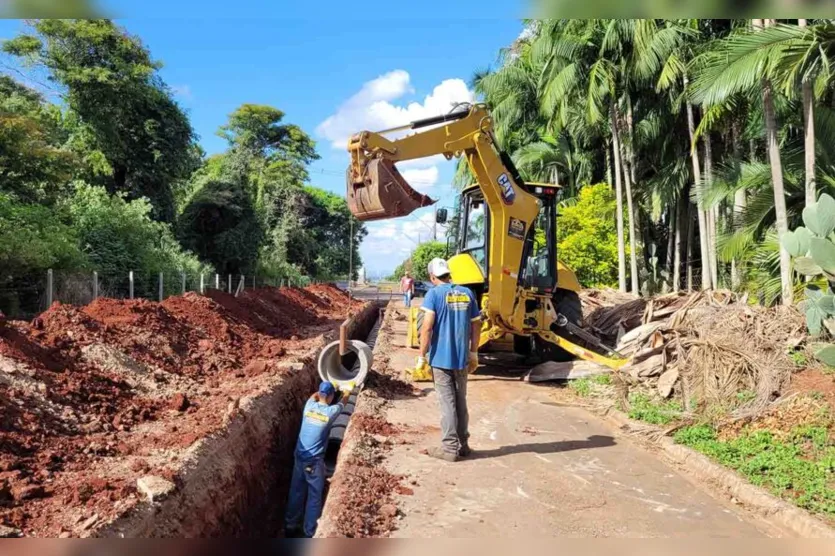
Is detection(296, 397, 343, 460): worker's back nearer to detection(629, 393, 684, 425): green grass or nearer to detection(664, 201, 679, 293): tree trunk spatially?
detection(629, 393, 684, 425): green grass

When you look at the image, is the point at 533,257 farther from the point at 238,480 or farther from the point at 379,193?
the point at 238,480

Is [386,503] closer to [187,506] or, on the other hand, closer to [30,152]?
[187,506]

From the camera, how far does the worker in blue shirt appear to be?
6.59m

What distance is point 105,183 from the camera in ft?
74.9

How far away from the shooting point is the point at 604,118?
19656 mm

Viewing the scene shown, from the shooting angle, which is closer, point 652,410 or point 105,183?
point 652,410

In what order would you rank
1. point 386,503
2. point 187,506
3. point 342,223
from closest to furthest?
point 386,503 < point 187,506 < point 342,223

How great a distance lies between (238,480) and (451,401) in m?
2.57

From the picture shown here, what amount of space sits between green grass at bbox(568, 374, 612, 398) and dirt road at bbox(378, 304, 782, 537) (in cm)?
137

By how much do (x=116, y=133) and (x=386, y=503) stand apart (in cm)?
2160

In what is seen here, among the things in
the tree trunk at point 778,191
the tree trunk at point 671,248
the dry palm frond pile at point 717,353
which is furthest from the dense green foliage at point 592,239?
the dry palm frond pile at point 717,353

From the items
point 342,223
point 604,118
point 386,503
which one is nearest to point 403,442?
point 386,503

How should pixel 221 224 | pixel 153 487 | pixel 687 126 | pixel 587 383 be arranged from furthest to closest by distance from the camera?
pixel 221 224, pixel 687 126, pixel 587 383, pixel 153 487

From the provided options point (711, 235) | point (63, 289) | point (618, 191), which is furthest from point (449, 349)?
point (618, 191)
